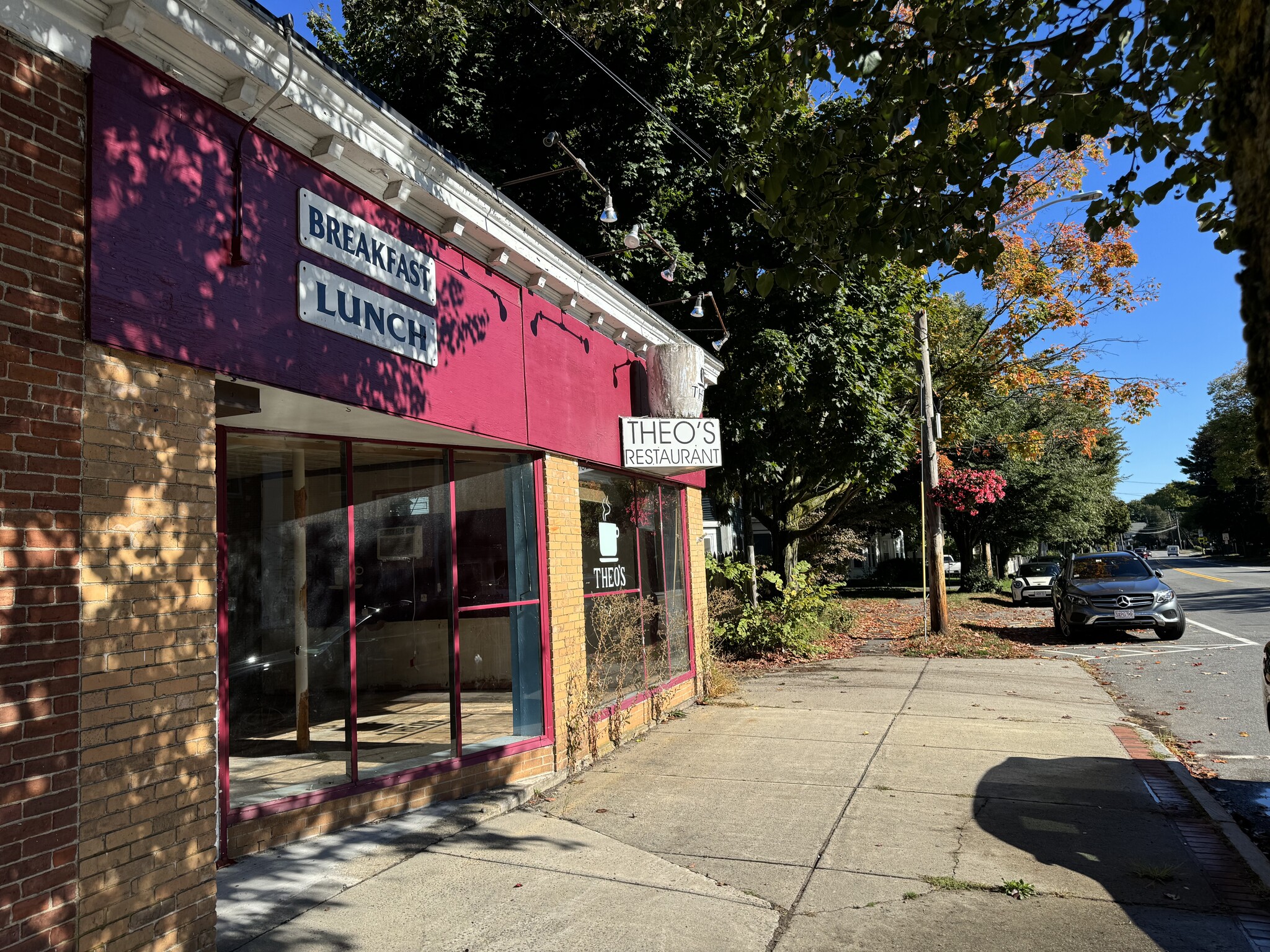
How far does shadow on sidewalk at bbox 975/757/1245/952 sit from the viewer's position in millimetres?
4980

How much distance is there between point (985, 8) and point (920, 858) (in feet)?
17.1

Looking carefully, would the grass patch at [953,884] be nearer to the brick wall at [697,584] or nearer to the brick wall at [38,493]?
the brick wall at [38,493]

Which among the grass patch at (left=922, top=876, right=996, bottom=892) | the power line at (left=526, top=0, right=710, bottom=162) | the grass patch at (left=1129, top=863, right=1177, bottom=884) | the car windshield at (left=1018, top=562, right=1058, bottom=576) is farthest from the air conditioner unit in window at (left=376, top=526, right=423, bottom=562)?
the car windshield at (left=1018, top=562, right=1058, bottom=576)

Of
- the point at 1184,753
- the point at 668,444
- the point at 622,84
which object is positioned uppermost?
the point at 622,84

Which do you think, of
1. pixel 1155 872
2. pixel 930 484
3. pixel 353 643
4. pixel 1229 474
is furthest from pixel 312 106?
pixel 1229 474

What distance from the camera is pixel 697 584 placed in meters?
12.3

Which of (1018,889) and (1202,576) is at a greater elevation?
(1018,889)

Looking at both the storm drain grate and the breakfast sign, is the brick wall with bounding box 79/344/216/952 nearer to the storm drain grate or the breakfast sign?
the breakfast sign

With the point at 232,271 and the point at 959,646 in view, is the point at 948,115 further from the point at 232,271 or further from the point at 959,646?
the point at 959,646

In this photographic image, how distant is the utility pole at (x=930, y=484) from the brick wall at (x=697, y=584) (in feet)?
23.5

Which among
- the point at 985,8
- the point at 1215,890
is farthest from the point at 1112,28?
the point at 1215,890

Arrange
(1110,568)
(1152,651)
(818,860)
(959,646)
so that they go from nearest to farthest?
(818,860) → (1152,651) → (959,646) → (1110,568)

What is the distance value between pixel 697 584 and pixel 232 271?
851 centimetres

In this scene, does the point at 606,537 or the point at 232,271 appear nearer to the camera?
the point at 232,271
